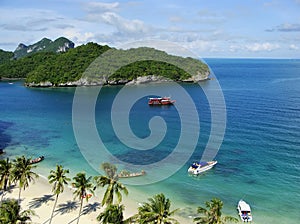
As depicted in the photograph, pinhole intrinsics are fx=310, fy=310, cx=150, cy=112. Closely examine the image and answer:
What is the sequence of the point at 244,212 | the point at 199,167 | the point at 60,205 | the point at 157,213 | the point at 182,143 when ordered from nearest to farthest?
the point at 157,213 → the point at 244,212 → the point at 60,205 → the point at 199,167 → the point at 182,143

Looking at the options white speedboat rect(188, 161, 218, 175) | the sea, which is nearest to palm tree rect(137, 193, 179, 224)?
the sea

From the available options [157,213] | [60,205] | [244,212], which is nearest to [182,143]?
[244,212]

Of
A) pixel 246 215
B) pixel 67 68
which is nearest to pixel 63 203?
pixel 246 215

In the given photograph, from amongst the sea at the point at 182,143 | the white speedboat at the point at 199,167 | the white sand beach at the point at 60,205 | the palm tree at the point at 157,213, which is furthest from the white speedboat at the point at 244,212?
the palm tree at the point at 157,213

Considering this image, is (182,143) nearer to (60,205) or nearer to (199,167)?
(199,167)

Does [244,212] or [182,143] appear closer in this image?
[244,212]

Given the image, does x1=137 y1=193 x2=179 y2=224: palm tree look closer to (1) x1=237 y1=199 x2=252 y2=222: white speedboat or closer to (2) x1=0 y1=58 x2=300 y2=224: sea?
(2) x1=0 y1=58 x2=300 y2=224: sea

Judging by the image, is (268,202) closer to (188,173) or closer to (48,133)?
(188,173)
